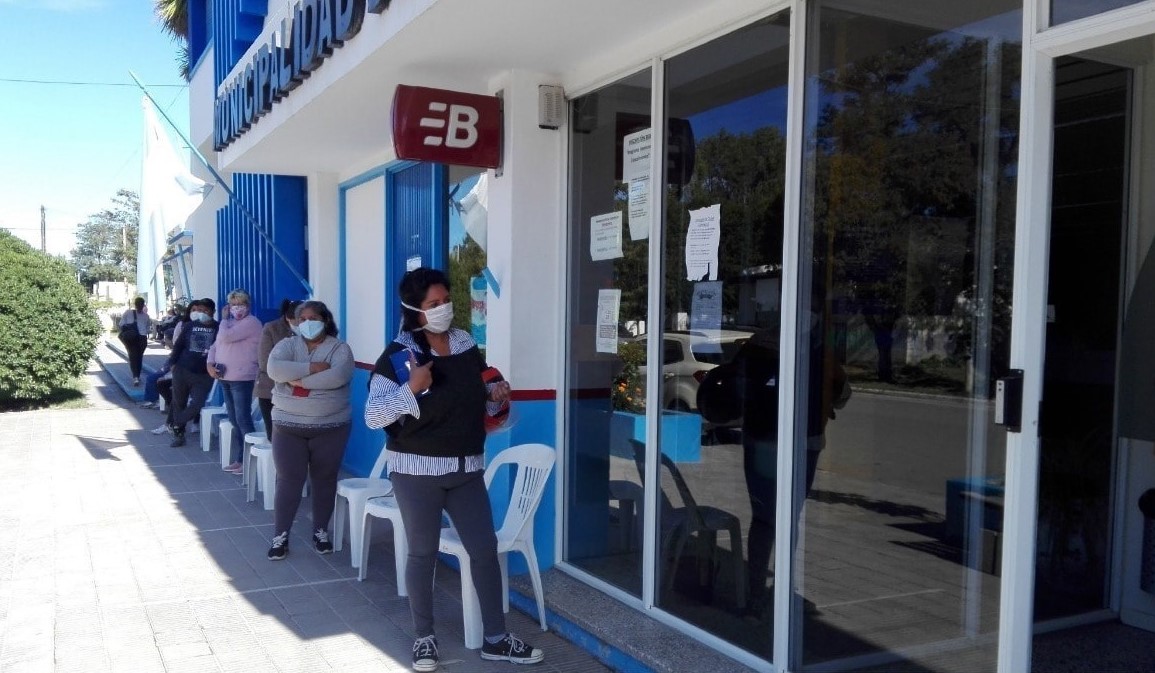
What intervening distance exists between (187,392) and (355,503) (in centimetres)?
560

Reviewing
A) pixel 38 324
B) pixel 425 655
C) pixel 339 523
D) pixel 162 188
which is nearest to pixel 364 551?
pixel 339 523

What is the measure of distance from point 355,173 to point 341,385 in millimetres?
3165

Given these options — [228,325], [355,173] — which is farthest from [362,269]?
[228,325]

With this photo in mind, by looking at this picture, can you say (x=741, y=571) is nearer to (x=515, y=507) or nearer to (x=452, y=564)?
(x=515, y=507)

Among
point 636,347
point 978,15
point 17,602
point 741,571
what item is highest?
point 978,15

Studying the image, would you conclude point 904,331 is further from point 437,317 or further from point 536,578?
point 536,578

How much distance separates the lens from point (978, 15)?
10.2 feet

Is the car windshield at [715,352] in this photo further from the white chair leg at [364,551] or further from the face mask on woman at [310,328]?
the face mask on woman at [310,328]

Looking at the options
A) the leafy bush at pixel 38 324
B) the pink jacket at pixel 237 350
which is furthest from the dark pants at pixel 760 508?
the leafy bush at pixel 38 324

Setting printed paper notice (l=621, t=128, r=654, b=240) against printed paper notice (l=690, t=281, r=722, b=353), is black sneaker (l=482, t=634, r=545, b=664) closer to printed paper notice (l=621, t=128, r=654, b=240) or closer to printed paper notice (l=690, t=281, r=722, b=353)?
printed paper notice (l=690, t=281, r=722, b=353)

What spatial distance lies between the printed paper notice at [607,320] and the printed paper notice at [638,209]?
1.12 feet

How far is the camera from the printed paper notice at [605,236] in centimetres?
483

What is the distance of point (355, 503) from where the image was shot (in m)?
5.63

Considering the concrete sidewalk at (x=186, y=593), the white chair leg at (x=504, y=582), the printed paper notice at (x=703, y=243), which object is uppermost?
the printed paper notice at (x=703, y=243)
